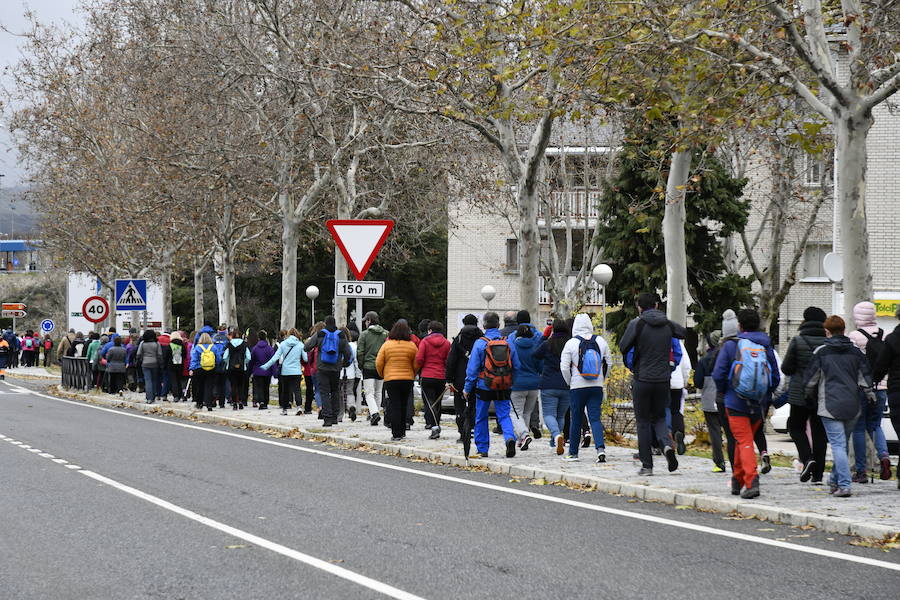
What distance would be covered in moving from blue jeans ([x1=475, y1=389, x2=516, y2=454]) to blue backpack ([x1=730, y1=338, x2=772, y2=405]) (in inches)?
162

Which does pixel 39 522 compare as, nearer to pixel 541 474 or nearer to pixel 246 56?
pixel 541 474

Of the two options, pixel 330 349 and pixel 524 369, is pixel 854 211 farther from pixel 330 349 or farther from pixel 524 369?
pixel 330 349

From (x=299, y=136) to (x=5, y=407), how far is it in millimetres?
10262

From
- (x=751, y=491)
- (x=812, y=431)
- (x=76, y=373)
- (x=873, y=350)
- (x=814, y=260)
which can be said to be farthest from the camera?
(x=814, y=260)

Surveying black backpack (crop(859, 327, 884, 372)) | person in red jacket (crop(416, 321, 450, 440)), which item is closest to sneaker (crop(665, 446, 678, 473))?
black backpack (crop(859, 327, 884, 372))

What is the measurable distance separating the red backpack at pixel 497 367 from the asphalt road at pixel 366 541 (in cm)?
117

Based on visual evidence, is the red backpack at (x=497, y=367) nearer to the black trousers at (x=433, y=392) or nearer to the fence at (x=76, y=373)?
the black trousers at (x=433, y=392)

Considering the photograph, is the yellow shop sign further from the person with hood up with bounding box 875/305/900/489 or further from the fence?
the fence

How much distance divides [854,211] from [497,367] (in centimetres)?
455

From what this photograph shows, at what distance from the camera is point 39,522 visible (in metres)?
10.2

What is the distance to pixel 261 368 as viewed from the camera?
1033 inches

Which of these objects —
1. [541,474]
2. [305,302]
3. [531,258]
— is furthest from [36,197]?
[541,474]

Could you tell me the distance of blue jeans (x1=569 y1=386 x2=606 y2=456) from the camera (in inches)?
572

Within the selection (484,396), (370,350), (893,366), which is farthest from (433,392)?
(893,366)
